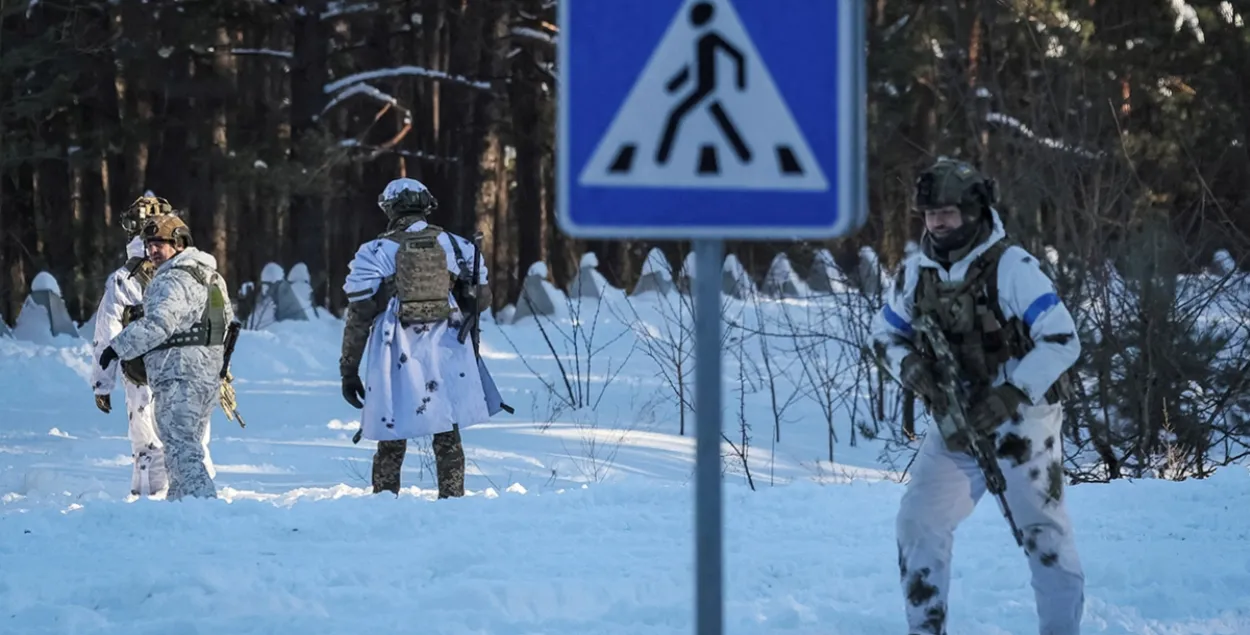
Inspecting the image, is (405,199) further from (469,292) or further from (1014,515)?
(1014,515)

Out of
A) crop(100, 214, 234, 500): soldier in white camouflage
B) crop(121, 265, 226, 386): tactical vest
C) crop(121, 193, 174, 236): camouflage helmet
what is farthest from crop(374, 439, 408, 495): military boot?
crop(121, 193, 174, 236): camouflage helmet

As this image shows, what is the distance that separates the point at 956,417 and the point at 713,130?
2433 mm

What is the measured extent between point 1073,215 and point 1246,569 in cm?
476

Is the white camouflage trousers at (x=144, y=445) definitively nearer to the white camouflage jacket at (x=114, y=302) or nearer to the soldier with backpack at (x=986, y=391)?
the white camouflage jacket at (x=114, y=302)

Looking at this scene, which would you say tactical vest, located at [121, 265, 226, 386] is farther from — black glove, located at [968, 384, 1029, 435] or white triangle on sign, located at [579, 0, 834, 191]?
white triangle on sign, located at [579, 0, 834, 191]

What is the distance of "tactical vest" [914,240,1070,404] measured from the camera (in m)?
5.35

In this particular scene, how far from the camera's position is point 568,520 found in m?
8.54

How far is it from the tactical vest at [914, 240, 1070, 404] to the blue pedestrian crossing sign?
7.55 ft

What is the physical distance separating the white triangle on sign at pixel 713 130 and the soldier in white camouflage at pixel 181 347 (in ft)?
20.7

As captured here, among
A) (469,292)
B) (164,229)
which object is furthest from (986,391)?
(164,229)

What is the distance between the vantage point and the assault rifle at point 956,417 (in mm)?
5324

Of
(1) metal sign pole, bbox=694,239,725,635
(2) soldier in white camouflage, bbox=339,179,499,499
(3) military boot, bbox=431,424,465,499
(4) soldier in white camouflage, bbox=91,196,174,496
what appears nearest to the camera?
(1) metal sign pole, bbox=694,239,725,635

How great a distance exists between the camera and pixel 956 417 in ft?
17.5

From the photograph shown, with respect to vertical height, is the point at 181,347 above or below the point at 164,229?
below
